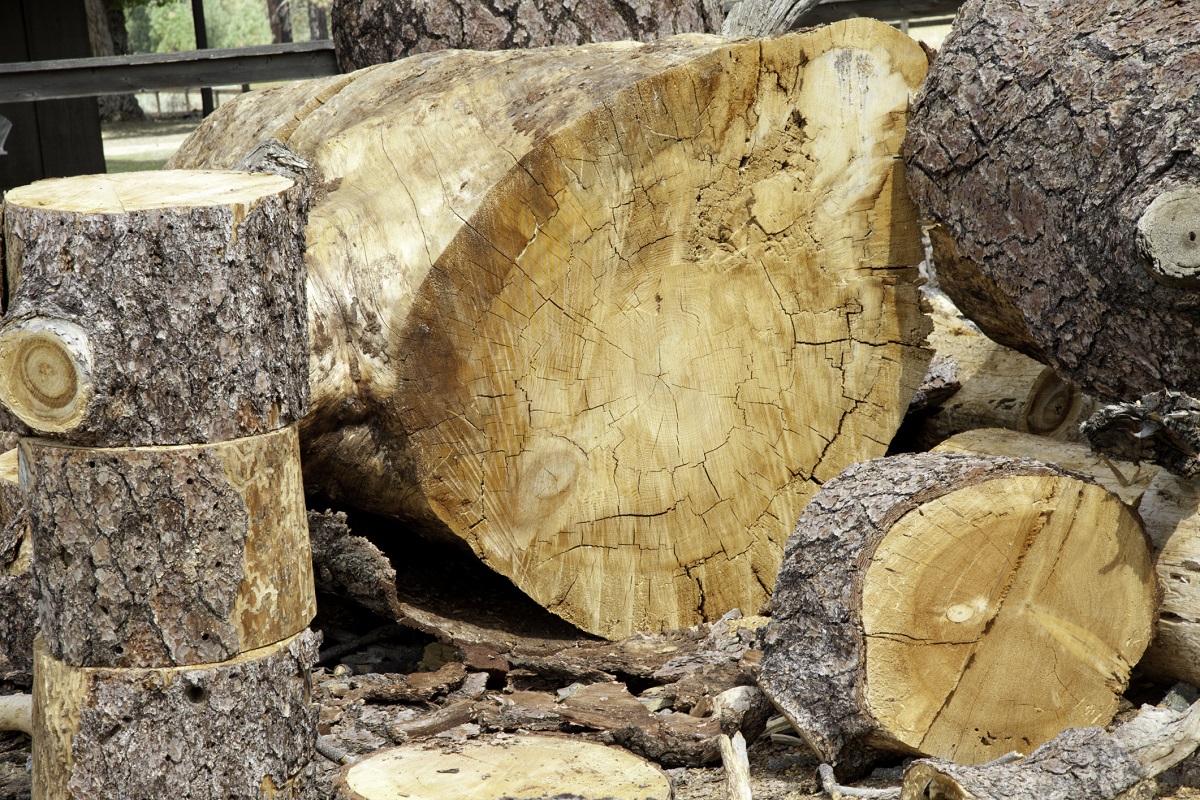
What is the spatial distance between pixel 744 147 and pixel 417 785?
1.94 m

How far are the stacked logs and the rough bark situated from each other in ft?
8.04

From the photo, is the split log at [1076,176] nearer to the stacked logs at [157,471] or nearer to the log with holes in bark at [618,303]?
the log with holes in bark at [618,303]

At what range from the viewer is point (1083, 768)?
7.68ft

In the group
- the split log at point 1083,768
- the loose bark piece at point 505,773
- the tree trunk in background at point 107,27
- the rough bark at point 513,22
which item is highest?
the tree trunk in background at point 107,27

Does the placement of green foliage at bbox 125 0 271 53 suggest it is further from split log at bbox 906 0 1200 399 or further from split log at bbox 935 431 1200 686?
split log at bbox 935 431 1200 686

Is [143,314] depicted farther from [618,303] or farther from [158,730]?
[618,303]

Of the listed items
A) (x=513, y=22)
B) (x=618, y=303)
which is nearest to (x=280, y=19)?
(x=513, y=22)

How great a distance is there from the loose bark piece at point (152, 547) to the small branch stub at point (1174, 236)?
198 centimetres

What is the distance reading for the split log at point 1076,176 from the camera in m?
2.82

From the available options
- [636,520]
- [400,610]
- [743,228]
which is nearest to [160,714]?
[400,610]

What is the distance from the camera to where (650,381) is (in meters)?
3.36

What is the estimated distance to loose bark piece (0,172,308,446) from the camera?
2150 mm

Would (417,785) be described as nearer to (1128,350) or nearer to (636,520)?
(636,520)

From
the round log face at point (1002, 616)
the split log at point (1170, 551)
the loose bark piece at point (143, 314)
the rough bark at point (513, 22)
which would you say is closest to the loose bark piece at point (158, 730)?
the loose bark piece at point (143, 314)
